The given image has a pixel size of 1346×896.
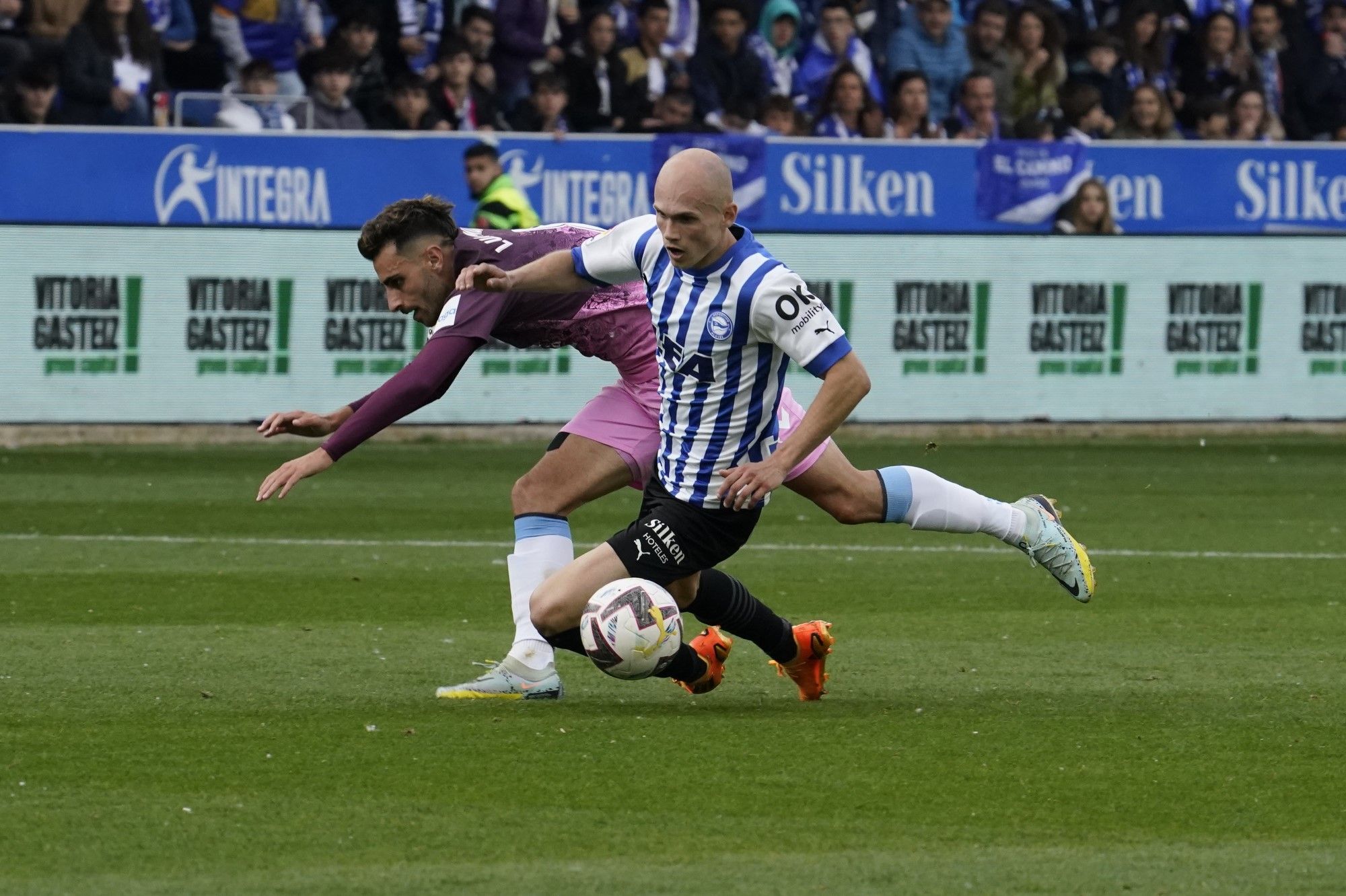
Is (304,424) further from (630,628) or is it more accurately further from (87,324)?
(87,324)

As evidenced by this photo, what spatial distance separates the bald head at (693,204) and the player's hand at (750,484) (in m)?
0.60

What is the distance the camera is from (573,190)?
59.4 ft

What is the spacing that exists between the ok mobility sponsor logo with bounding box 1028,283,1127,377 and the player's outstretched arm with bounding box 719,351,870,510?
1171 cm

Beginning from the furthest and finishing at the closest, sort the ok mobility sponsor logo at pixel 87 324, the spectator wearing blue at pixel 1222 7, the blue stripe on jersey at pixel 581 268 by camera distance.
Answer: the spectator wearing blue at pixel 1222 7 → the ok mobility sponsor logo at pixel 87 324 → the blue stripe on jersey at pixel 581 268

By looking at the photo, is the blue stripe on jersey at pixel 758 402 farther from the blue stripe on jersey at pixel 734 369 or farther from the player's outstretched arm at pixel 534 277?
the player's outstretched arm at pixel 534 277

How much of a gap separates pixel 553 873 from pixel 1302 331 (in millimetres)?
14448

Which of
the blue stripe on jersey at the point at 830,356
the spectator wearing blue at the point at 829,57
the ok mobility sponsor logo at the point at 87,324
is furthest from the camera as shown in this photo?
the spectator wearing blue at the point at 829,57

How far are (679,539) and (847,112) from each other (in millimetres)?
13470

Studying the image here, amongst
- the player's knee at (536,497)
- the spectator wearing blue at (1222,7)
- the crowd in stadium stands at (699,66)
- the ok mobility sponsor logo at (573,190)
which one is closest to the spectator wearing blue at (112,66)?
the crowd in stadium stands at (699,66)

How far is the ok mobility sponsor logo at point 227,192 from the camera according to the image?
17375mm

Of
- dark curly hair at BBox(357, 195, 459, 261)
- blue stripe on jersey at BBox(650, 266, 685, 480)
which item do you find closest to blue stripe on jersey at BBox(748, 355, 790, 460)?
blue stripe on jersey at BBox(650, 266, 685, 480)

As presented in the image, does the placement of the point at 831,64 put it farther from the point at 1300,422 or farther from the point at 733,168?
the point at 1300,422

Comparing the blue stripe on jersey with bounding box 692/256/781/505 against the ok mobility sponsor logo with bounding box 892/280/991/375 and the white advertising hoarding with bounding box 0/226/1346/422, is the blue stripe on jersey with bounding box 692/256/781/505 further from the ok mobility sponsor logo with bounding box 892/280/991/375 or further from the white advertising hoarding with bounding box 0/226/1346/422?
the ok mobility sponsor logo with bounding box 892/280/991/375

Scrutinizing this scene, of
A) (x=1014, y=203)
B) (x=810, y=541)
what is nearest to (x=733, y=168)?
(x=1014, y=203)
